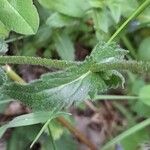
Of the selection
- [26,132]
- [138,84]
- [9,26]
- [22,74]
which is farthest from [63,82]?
[138,84]

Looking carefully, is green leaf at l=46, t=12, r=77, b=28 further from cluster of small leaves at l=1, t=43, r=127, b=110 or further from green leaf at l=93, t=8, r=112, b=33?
cluster of small leaves at l=1, t=43, r=127, b=110

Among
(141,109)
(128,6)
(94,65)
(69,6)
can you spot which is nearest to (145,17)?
(128,6)

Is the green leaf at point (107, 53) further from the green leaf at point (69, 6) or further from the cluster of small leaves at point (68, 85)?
the green leaf at point (69, 6)

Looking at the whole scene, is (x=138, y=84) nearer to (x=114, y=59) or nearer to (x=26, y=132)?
(x=26, y=132)

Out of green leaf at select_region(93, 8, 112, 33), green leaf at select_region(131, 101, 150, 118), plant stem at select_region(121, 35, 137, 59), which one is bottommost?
green leaf at select_region(131, 101, 150, 118)

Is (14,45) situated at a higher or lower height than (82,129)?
higher

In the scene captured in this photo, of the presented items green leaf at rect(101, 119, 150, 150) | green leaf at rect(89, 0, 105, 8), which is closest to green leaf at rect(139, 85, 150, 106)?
green leaf at rect(101, 119, 150, 150)

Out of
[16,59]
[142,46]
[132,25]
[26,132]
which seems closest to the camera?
[16,59]
